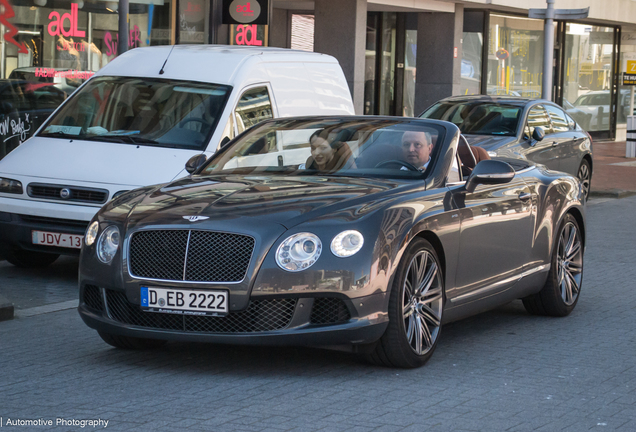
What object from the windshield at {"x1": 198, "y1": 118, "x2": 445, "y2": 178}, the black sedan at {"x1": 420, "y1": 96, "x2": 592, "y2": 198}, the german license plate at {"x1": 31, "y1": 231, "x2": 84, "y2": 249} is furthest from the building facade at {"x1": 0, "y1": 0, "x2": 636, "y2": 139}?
the windshield at {"x1": 198, "y1": 118, "x2": 445, "y2": 178}

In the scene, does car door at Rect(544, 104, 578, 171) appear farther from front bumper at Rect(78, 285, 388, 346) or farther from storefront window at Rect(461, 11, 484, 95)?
storefront window at Rect(461, 11, 484, 95)

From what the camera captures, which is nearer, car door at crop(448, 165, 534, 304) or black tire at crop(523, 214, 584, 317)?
car door at crop(448, 165, 534, 304)

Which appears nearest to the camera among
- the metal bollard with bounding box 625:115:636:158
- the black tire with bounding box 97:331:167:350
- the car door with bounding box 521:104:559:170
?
the black tire with bounding box 97:331:167:350

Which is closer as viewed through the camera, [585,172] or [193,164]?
[193,164]

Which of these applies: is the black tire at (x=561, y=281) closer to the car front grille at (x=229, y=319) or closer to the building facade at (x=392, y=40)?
the car front grille at (x=229, y=319)

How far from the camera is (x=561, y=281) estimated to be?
24.9 ft

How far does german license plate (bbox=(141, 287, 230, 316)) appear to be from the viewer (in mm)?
5312

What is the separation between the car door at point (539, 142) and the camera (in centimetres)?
1430

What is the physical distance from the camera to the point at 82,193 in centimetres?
853

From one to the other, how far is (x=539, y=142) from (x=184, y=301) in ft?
33.2

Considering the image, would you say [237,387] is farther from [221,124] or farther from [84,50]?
[84,50]

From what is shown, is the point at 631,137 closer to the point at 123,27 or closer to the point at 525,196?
the point at 123,27

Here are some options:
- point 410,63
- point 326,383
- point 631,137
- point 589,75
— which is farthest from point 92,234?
point 589,75

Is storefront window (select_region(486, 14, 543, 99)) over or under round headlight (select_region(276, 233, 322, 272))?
over
